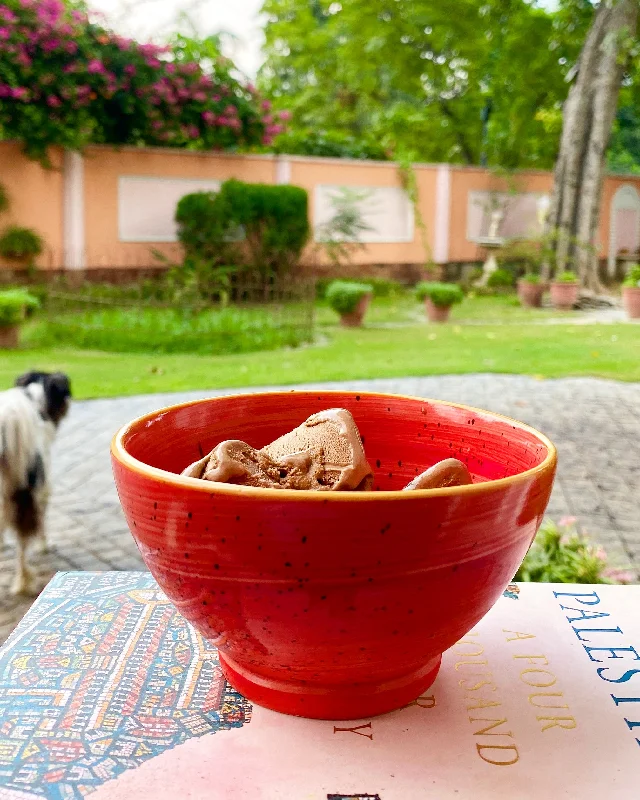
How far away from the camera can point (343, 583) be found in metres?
0.57

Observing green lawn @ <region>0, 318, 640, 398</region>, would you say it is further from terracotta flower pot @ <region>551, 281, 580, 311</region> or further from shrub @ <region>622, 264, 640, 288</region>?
terracotta flower pot @ <region>551, 281, 580, 311</region>

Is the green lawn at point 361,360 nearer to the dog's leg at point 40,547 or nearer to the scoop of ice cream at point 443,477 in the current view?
the dog's leg at point 40,547

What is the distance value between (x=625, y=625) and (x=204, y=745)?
1.59 feet

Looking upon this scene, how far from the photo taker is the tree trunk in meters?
12.9

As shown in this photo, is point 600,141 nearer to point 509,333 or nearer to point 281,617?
point 509,333

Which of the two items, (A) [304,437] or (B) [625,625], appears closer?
(A) [304,437]

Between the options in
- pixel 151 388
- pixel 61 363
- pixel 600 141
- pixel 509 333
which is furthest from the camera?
pixel 600 141

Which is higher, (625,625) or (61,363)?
(625,625)

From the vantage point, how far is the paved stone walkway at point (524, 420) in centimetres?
326

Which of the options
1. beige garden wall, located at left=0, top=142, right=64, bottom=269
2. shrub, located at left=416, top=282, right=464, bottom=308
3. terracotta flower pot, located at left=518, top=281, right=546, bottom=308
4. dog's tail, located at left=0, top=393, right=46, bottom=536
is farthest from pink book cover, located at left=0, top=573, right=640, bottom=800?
terracotta flower pot, located at left=518, top=281, right=546, bottom=308

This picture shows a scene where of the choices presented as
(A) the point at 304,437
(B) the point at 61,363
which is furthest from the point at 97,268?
(A) the point at 304,437

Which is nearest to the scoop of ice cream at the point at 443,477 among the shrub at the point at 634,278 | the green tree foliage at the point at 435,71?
the shrub at the point at 634,278

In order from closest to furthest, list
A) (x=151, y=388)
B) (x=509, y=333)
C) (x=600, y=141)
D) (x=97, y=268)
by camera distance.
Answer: (x=151, y=388), (x=509, y=333), (x=97, y=268), (x=600, y=141)

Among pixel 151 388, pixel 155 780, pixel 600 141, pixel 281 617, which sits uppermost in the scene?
pixel 600 141
